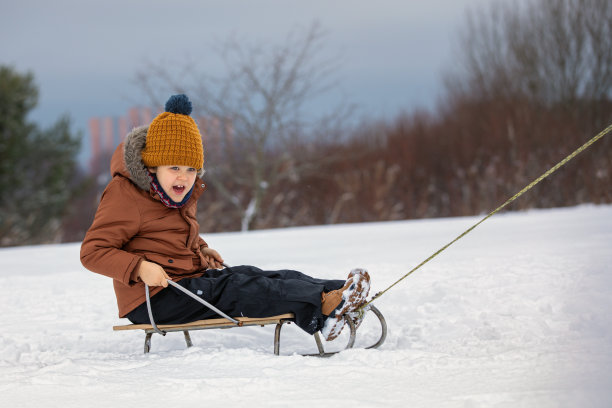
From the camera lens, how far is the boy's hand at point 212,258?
347cm

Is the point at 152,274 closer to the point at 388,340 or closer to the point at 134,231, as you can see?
the point at 134,231

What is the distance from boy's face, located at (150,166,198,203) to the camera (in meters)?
3.07

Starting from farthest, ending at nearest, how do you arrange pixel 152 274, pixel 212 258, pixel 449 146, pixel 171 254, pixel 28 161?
1. pixel 28 161
2. pixel 449 146
3. pixel 212 258
4. pixel 171 254
5. pixel 152 274

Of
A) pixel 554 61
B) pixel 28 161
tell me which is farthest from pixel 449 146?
pixel 28 161

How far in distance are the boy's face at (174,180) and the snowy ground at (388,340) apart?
2.57 feet

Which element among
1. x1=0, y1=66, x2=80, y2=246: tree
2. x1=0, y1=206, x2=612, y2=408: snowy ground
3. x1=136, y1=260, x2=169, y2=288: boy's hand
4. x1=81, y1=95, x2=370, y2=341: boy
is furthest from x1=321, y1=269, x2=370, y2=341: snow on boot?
x1=0, y1=66, x2=80, y2=246: tree

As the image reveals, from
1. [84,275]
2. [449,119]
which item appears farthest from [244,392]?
[449,119]

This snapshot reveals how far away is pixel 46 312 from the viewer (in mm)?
4316

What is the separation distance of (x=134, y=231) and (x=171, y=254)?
0.79 ft

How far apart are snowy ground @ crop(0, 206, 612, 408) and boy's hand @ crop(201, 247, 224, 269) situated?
1.54 feet

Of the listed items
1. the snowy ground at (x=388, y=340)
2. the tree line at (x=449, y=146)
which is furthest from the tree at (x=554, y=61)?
the snowy ground at (x=388, y=340)

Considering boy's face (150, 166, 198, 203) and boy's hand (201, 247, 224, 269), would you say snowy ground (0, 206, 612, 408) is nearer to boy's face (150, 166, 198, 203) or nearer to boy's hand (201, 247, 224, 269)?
boy's hand (201, 247, 224, 269)

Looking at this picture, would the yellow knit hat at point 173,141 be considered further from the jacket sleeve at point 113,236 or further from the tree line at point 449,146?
the tree line at point 449,146

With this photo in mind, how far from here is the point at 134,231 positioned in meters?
3.00
